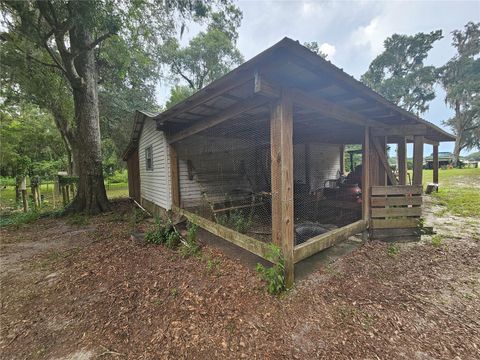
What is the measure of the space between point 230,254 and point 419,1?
7757 millimetres

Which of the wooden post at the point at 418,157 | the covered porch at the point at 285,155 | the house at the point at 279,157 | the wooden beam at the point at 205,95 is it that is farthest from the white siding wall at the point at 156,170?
the wooden post at the point at 418,157

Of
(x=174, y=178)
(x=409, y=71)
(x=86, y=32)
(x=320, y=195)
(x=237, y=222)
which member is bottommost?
(x=237, y=222)

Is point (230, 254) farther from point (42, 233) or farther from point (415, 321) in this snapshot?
point (42, 233)

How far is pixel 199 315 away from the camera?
2.20 meters

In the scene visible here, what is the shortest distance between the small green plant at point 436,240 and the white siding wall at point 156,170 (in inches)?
219

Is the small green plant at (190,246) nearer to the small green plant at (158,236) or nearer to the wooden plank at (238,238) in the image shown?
the wooden plank at (238,238)

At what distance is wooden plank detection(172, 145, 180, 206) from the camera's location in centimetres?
521

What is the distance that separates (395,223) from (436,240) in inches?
31.2

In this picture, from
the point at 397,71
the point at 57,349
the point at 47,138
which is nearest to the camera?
the point at 57,349

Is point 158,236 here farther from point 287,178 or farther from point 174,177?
point 287,178

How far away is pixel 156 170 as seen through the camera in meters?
6.22

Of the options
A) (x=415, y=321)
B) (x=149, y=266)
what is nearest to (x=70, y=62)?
(x=149, y=266)

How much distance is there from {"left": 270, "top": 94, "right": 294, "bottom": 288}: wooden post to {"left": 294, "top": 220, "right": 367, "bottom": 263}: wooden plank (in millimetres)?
196

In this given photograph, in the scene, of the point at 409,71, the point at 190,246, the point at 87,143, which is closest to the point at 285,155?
the point at 190,246
